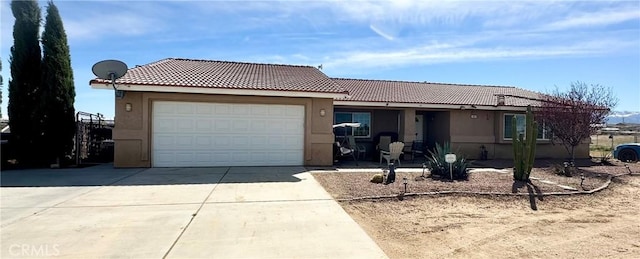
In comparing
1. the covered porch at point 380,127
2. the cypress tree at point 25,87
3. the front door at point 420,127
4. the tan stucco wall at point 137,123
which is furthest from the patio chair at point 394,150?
the cypress tree at point 25,87

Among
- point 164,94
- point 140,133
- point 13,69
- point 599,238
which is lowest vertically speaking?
point 599,238

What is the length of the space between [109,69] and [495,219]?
1121 centimetres

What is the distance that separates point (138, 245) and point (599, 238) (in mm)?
6790

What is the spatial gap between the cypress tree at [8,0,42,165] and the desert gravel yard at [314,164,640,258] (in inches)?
386

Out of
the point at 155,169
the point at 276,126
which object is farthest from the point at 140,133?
the point at 276,126

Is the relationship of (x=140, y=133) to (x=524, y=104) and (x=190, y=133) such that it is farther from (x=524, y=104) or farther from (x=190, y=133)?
(x=524, y=104)

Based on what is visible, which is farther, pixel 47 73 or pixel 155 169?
pixel 47 73

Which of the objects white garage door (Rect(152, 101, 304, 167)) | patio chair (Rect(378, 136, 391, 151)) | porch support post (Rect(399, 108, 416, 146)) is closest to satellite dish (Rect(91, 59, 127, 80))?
white garage door (Rect(152, 101, 304, 167))

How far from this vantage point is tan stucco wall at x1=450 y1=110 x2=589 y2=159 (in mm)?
16531

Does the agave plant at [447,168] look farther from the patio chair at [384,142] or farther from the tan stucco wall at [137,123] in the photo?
the tan stucco wall at [137,123]

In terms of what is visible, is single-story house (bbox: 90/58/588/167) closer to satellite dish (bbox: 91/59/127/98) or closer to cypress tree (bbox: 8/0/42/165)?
satellite dish (bbox: 91/59/127/98)

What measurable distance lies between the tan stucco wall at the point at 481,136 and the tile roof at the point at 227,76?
601 cm

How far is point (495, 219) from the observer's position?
268 inches

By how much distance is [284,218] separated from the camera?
629 centimetres
